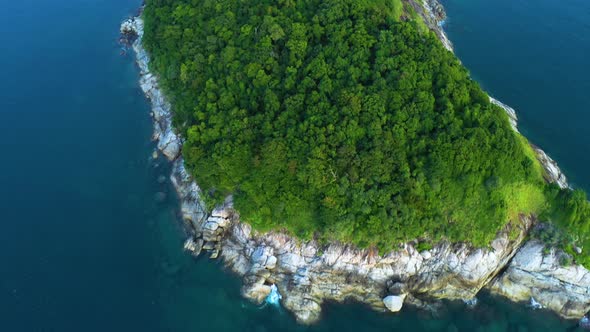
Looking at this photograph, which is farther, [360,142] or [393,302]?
[360,142]

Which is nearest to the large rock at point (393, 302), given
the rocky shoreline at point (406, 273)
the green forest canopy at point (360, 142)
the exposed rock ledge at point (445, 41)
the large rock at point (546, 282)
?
the rocky shoreline at point (406, 273)

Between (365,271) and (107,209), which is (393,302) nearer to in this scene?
(365,271)

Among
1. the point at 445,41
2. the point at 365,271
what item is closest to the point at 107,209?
the point at 365,271

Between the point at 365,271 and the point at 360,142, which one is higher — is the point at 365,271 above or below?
below

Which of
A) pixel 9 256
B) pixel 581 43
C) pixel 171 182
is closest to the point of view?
pixel 9 256

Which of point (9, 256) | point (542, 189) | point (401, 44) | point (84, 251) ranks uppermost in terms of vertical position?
point (401, 44)

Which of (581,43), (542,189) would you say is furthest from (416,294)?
(581,43)

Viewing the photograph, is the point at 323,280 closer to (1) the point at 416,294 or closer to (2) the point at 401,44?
(1) the point at 416,294

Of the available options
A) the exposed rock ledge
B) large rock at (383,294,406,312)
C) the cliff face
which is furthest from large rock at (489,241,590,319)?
large rock at (383,294,406,312)
